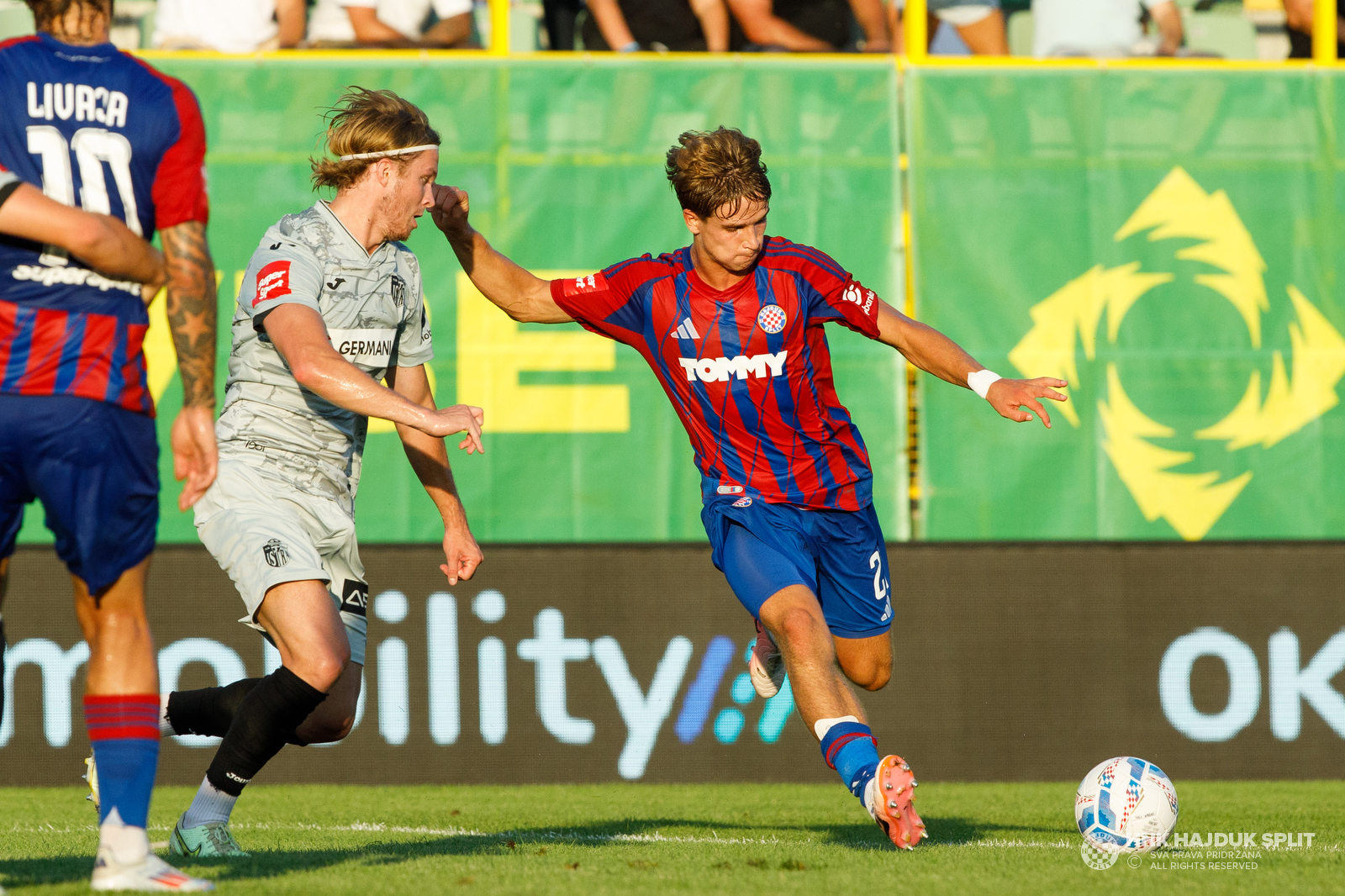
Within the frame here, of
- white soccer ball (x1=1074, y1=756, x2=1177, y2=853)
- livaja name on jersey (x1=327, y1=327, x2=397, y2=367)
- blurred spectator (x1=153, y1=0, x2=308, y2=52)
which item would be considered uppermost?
blurred spectator (x1=153, y1=0, x2=308, y2=52)

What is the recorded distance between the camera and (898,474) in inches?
370

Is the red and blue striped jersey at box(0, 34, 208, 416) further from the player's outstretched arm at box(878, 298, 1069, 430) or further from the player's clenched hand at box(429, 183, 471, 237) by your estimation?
the player's outstretched arm at box(878, 298, 1069, 430)

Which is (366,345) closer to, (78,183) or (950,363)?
(78,183)

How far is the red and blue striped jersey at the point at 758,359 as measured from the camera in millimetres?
5625

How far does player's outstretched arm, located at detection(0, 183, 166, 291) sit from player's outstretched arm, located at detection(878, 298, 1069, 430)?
2675 mm

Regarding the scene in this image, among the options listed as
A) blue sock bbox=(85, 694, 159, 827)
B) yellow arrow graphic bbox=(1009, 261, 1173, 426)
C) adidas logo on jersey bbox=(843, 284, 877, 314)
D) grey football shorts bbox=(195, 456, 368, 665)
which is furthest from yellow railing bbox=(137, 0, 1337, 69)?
blue sock bbox=(85, 694, 159, 827)

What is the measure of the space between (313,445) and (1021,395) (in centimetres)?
230

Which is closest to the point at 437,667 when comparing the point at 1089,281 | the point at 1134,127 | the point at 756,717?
the point at 756,717

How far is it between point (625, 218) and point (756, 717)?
3.10 meters

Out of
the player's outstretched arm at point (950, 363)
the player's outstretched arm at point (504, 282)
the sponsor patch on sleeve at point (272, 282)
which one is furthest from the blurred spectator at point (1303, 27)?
the sponsor patch on sleeve at point (272, 282)

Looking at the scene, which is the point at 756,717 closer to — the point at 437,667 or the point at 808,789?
the point at 808,789

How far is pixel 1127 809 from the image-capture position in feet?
16.8

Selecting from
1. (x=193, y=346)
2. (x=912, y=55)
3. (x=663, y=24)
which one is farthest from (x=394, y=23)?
(x=193, y=346)

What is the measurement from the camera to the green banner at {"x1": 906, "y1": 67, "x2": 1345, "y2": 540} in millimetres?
9406
